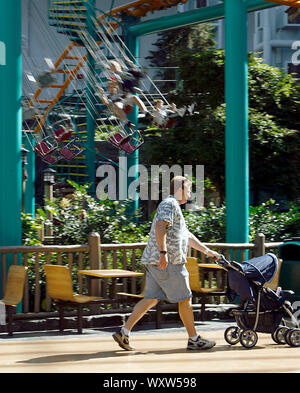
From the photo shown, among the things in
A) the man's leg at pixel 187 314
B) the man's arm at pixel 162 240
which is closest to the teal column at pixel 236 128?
the man's leg at pixel 187 314

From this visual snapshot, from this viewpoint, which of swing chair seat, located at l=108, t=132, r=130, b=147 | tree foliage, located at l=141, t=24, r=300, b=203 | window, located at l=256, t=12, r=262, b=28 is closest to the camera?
swing chair seat, located at l=108, t=132, r=130, b=147

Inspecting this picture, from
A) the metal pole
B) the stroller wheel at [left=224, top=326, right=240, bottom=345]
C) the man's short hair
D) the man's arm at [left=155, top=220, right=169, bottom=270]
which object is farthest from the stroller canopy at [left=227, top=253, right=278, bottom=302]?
the metal pole

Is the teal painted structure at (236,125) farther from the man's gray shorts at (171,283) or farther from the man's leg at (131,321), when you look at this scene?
the man's leg at (131,321)

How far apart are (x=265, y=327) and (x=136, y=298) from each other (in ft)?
7.49

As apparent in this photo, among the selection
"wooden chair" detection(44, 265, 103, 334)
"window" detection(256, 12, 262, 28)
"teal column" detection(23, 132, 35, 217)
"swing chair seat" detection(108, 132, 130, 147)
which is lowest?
"wooden chair" detection(44, 265, 103, 334)

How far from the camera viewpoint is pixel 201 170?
21.1 m

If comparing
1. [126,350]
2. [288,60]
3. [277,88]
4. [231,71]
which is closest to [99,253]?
[126,350]

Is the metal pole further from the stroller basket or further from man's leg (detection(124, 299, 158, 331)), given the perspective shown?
man's leg (detection(124, 299, 158, 331))

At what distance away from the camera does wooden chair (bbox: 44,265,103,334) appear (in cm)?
1100

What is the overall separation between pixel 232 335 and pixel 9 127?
4.36m

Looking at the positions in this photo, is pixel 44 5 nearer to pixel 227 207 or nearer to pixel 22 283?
pixel 227 207

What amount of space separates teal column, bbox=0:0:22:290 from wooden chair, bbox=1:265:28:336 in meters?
1.01

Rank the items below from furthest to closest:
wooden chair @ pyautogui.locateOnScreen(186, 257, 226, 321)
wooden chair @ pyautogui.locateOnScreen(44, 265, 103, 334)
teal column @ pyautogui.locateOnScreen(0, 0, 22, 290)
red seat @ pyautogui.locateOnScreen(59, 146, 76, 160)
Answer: red seat @ pyautogui.locateOnScreen(59, 146, 76, 160) < teal column @ pyautogui.locateOnScreen(0, 0, 22, 290) < wooden chair @ pyautogui.locateOnScreen(186, 257, 226, 321) < wooden chair @ pyautogui.locateOnScreen(44, 265, 103, 334)

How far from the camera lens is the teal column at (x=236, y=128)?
552 inches
